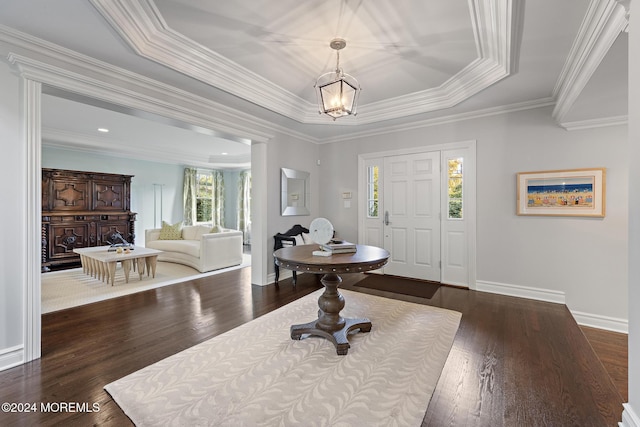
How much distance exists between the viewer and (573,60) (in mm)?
2506

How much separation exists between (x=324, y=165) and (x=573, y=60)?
3.64m

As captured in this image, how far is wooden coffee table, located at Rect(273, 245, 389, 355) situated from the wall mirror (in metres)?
2.10

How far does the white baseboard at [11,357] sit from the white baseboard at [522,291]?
4862 millimetres

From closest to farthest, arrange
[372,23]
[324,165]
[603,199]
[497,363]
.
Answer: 1. [497,363]
2. [372,23]
3. [603,199]
4. [324,165]

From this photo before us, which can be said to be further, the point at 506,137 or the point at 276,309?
the point at 506,137

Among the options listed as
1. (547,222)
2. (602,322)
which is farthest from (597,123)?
(602,322)

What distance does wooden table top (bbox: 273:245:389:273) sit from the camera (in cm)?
211

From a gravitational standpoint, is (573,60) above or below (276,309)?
above

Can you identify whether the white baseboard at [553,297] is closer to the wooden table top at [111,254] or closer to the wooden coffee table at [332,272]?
the wooden coffee table at [332,272]

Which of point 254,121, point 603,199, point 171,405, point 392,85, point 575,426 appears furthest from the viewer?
point 254,121

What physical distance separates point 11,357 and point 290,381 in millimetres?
2139

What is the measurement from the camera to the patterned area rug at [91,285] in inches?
139

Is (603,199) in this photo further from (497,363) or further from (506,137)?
(497,363)

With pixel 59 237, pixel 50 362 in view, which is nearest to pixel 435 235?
pixel 50 362
